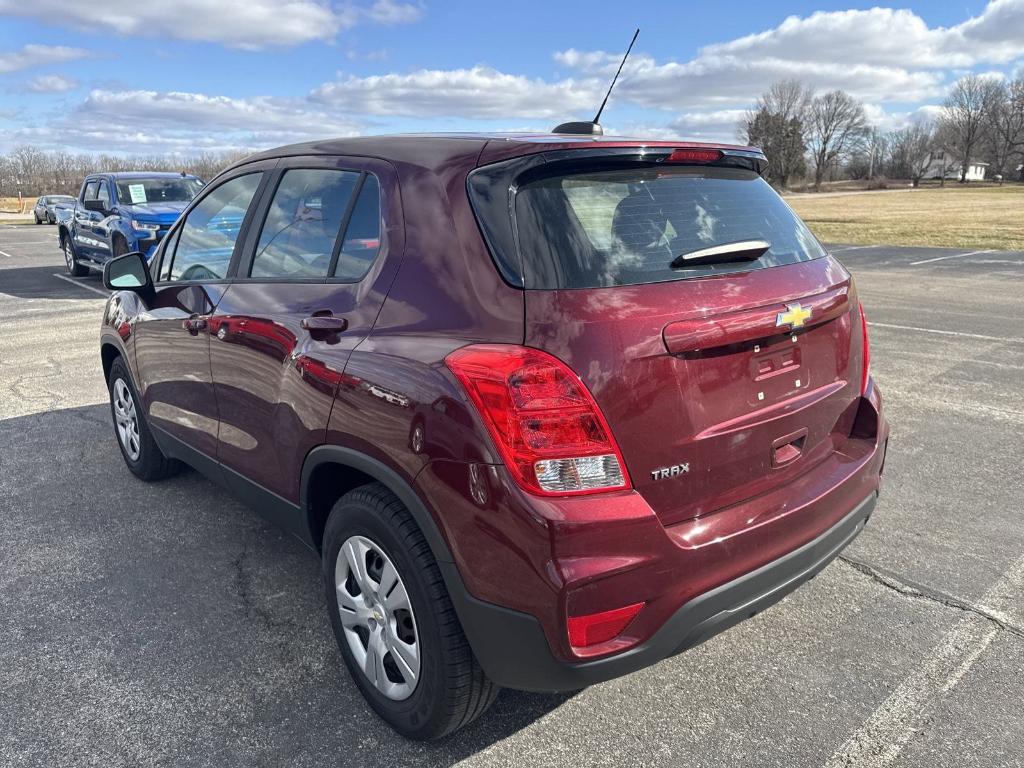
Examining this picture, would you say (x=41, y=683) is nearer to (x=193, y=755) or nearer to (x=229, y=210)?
(x=193, y=755)

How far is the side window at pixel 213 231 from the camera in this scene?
3.43 meters

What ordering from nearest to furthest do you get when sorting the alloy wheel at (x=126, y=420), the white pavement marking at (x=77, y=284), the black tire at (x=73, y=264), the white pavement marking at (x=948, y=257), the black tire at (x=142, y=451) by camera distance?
the black tire at (x=142, y=451), the alloy wheel at (x=126, y=420), the white pavement marking at (x=77, y=284), the black tire at (x=73, y=264), the white pavement marking at (x=948, y=257)

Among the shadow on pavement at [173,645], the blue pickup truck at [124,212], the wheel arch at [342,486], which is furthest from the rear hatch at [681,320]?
the blue pickup truck at [124,212]

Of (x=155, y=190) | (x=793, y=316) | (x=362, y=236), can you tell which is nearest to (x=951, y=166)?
(x=155, y=190)

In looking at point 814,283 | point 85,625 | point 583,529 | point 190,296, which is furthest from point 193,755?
point 814,283

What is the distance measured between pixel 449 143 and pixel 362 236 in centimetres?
43

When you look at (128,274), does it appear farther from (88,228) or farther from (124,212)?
(88,228)

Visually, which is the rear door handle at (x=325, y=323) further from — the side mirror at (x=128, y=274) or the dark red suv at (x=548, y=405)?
the side mirror at (x=128, y=274)

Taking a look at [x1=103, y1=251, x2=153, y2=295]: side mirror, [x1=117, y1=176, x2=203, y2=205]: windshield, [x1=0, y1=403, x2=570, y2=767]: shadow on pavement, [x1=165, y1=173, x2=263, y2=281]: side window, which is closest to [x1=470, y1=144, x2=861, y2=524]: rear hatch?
[x1=0, y1=403, x2=570, y2=767]: shadow on pavement

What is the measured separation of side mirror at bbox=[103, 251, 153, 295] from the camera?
386cm

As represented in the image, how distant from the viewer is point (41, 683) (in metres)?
2.79

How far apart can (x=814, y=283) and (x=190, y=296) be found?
8.84ft

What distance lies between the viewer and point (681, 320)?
7.07 ft

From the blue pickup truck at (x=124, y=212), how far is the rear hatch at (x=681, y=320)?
11.4 meters
